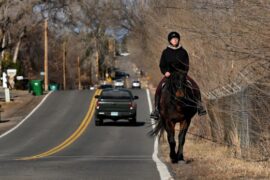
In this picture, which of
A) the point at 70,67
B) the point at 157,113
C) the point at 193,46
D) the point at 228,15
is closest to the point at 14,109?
the point at 193,46

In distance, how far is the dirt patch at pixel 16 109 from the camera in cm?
4131

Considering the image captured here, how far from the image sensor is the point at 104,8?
7106 centimetres

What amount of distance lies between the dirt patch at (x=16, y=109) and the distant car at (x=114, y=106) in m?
5.33

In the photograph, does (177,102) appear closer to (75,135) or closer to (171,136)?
(171,136)

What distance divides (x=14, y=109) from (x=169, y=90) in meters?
36.6

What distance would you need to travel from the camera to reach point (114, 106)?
36.9 m

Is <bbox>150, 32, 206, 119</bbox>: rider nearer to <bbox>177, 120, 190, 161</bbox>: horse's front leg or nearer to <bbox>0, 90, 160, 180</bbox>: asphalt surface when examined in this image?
<bbox>177, 120, 190, 161</bbox>: horse's front leg

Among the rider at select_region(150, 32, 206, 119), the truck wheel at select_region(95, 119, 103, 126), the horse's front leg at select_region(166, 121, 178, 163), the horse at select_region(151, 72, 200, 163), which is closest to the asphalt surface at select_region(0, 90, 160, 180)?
the truck wheel at select_region(95, 119, 103, 126)

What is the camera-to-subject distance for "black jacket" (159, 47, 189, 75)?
43.4 feet

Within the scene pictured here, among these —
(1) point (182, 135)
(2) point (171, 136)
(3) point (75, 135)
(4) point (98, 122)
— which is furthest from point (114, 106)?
(2) point (171, 136)

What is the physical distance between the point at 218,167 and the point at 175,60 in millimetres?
2181

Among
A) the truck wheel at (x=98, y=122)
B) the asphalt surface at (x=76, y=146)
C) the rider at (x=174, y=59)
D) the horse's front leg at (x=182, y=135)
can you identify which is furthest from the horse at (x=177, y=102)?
the truck wheel at (x=98, y=122)

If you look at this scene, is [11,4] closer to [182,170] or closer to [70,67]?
[70,67]

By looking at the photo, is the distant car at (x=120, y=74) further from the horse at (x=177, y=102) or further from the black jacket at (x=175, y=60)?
the black jacket at (x=175, y=60)
